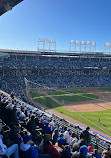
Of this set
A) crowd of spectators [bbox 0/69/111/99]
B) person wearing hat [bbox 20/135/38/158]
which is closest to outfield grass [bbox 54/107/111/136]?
person wearing hat [bbox 20/135/38/158]

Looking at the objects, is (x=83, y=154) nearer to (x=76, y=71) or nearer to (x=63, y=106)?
(x=63, y=106)

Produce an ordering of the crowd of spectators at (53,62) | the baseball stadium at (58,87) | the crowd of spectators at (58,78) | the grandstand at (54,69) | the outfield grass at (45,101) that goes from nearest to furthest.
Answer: the baseball stadium at (58,87) < the outfield grass at (45,101) < the crowd of spectators at (58,78) < the grandstand at (54,69) < the crowd of spectators at (53,62)

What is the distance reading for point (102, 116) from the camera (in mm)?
24266

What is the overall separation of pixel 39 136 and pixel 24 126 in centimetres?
88

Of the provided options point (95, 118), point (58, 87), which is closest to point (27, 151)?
point (95, 118)

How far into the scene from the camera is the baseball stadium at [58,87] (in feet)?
56.6

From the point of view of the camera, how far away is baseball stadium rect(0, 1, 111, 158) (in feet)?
56.6

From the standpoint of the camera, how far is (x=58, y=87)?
47.6 meters

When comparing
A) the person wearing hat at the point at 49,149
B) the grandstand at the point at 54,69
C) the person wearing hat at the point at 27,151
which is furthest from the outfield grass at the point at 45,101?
the person wearing hat at the point at 27,151

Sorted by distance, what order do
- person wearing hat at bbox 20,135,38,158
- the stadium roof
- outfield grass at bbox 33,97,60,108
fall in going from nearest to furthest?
person wearing hat at bbox 20,135,38,158
the stadium roof
outfield grass at bbox 33,97,60,108

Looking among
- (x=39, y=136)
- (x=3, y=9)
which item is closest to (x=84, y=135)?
(x=39, y=136)

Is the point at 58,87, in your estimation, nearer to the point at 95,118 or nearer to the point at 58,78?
the point at 58,78

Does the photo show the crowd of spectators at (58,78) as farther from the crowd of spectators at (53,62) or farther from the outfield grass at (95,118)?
the outfield grass at (95,118)

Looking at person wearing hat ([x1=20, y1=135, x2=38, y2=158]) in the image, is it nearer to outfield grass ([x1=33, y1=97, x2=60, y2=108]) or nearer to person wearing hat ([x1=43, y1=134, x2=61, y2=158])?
person wearing hat ([x1=43, y1=134, x2=61, y2=158])
